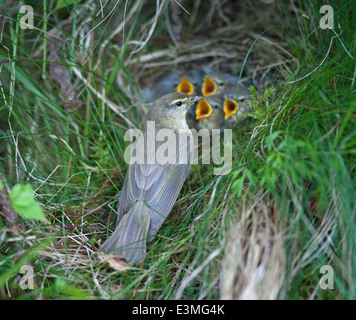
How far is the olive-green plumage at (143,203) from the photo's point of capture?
2900 millimetres

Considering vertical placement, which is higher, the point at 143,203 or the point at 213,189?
the point at 213,189

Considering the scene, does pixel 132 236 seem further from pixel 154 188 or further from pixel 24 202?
pixel 24 202

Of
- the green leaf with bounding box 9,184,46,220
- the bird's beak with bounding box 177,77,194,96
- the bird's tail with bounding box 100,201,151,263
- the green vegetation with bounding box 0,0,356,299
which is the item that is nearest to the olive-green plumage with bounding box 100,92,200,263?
the bird's tail with bounding box 100,201,151,263

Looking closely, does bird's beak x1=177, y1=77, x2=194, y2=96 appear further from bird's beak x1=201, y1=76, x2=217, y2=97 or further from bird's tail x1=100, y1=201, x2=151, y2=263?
bird's tail x1=100, y1=201, x2=151, y2=263

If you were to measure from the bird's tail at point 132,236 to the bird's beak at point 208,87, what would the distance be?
217 centimetres

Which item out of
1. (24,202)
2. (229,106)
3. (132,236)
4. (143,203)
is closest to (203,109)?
(229,106)

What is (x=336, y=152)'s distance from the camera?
2.32 meters

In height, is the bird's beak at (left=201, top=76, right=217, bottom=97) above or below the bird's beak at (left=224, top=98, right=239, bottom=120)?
above

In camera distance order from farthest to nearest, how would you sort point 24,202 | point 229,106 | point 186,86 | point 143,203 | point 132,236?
1. point 186,86
2. point 229,106
3. point 143,203
4. point 132,236
5. point 24,202

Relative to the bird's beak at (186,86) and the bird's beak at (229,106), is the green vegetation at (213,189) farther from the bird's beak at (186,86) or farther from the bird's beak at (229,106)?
the bird's beak at (186,86)

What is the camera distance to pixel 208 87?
15.7 feet

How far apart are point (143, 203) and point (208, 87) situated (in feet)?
7.27

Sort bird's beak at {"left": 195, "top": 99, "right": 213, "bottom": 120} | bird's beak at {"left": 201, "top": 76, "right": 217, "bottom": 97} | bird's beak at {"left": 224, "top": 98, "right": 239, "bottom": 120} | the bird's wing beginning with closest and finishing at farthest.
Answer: the bird's wing < bird's beak at {"left": 224, "top": 98, "right": 239, "bottom": 120} < bird's beak at {"left": 195, "top": 99, "right": 213, "bottom": 120} < bird's beak at {"left": 201, "top": 76, "right": 217, "bottom": 97}

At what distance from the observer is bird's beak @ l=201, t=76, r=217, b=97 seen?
15.5 ft
